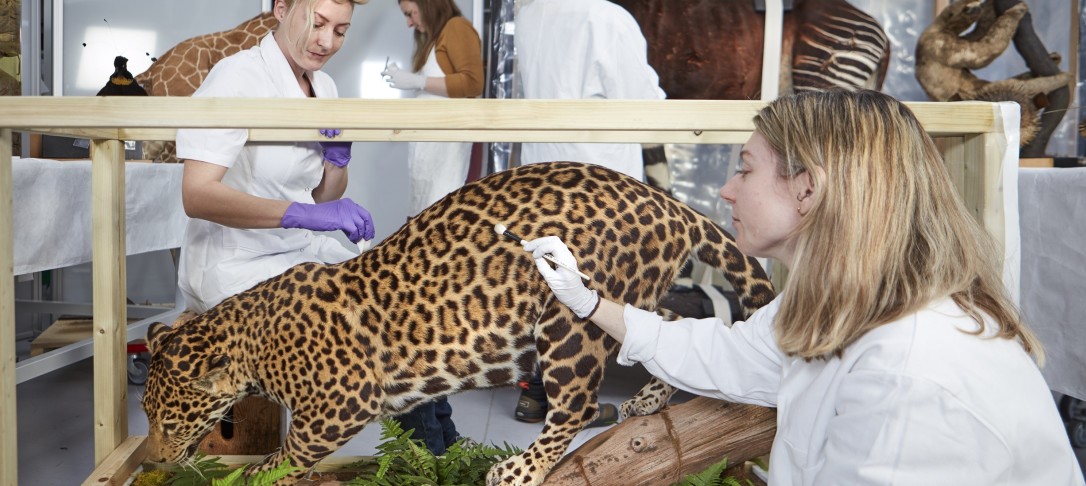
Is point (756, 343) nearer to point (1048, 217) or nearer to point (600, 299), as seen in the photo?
point (600, 299)

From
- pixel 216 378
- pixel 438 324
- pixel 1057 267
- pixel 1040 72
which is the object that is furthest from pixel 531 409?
pixel 1040 72

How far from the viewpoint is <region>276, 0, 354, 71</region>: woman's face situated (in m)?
1.80

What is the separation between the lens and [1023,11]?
9.35 feet

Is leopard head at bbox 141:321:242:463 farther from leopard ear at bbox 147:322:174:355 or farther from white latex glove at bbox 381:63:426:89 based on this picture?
white latex glove at bbox 381:63:426:89

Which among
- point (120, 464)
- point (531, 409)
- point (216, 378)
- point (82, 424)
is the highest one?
point (216, 378)

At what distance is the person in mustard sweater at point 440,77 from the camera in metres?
3.29

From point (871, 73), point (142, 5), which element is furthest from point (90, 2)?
point (871, 73)

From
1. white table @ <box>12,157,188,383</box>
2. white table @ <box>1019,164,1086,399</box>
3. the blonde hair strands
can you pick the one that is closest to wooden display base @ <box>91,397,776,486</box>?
the blonde hair strands

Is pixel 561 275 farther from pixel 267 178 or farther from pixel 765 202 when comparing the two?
pixel 267 178

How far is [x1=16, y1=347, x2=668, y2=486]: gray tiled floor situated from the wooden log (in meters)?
0.55

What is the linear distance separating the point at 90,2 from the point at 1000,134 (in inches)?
162

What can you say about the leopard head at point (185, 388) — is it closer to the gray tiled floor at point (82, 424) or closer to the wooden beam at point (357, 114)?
the wooden beam at point (357, 114)

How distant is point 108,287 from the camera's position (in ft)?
5.94

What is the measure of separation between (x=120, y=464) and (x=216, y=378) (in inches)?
14.8
